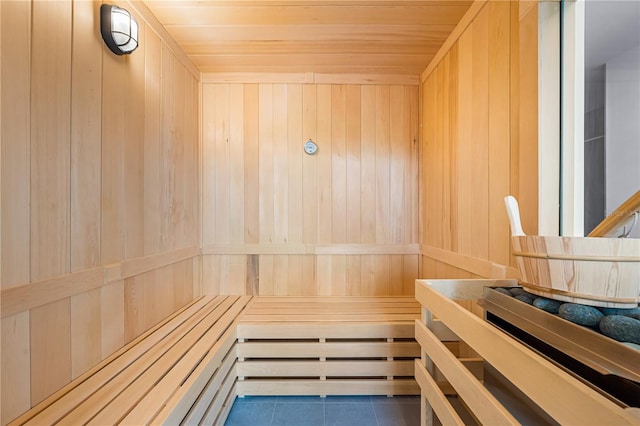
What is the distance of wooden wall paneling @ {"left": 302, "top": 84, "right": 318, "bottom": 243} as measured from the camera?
2.22 metres

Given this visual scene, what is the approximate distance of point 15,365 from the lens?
34.3 inches

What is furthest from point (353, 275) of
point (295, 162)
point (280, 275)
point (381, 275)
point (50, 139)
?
point (50, 139)

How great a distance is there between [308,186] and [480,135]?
4.05 ft

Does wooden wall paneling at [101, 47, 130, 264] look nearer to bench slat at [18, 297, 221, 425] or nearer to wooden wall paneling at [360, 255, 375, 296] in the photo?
bench slat at [18, 297, 221, 425]

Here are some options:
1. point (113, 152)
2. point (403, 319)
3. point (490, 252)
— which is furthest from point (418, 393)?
point (113, 152)

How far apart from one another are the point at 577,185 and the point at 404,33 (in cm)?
130

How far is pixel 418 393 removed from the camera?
1.64 meters

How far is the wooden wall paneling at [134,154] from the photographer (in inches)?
54.6

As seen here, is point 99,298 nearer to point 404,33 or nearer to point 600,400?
point 600,400

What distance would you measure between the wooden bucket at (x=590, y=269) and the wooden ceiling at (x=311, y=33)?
1.47 metres

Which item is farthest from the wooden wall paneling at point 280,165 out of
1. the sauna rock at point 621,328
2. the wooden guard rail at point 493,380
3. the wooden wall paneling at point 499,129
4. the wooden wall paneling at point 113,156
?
the sauna rock at point 621,328

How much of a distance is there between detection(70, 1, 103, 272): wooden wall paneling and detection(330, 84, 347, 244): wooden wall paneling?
148cm

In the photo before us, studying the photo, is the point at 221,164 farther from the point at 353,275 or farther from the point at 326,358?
the point at 326,358

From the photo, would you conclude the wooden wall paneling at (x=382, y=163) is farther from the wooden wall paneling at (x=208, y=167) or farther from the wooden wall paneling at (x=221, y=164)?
the wooden wall paneling at (x=208, y=167)
